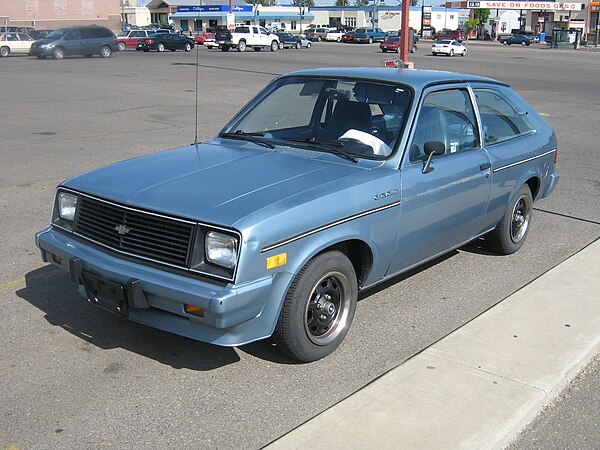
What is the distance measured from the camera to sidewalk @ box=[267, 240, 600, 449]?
3439mm

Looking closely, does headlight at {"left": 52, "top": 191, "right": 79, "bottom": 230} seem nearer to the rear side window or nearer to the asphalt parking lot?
the asphalt parking lot

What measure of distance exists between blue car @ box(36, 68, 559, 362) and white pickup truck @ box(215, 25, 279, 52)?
46878 millimetres

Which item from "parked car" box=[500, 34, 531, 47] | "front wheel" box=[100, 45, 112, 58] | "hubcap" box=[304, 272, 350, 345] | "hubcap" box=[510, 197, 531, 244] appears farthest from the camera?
"parked car" box=[500, 34, 531, 47]

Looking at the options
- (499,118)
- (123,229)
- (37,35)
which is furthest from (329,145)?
(37,35)

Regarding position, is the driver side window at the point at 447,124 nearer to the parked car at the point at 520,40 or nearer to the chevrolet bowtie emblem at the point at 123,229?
the chevrolet bowtie emblem at the point at 123,229

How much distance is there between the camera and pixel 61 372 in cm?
406

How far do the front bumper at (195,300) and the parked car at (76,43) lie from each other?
3951 centimetres

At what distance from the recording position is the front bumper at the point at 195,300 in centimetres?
362

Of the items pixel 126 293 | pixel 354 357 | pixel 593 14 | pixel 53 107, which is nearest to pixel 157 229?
pixel 126 293

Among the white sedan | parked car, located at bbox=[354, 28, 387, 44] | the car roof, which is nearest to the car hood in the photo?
the car roof

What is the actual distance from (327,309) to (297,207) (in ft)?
2.39

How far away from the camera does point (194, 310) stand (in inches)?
146

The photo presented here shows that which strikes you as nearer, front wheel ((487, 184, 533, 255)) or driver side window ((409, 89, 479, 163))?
driver side window ((409, 89, 479, 163))

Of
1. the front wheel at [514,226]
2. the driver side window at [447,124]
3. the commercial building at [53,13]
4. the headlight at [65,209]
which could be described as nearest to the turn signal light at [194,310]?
the headlight at [65,209]
